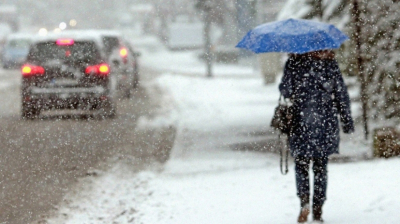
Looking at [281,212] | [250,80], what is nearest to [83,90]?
[281,212]

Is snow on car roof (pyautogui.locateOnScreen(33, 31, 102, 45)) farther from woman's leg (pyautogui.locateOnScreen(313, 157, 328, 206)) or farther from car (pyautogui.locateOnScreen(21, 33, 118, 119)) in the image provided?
woman's leg (pyautogui.locateOnScreen(313, 157, 328, 206))

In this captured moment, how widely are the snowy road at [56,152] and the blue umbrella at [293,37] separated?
98.0 inches

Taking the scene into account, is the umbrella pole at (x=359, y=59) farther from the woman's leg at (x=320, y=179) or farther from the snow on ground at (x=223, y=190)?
the woman's leg at (x=320, y=179)

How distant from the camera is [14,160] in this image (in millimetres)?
9984

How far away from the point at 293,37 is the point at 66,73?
8667 mm

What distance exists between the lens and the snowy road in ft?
25.3

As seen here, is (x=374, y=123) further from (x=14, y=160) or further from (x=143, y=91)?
(x=143, y=91)

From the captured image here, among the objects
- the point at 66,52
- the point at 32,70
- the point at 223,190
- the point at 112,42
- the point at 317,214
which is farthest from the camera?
the point at 112,42

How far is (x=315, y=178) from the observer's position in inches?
250

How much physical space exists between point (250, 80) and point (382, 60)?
18.3 m

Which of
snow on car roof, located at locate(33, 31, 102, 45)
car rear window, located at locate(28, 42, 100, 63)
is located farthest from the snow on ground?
snow on car roof, located at locate(33, 31, 102, 45)

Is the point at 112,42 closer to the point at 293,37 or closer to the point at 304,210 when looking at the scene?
the point at 293,37

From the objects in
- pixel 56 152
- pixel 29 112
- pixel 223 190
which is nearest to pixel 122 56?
pixel 29 112

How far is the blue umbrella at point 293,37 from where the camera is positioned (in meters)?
6.22
